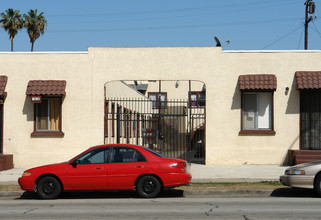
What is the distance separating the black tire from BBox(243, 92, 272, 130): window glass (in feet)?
33.5

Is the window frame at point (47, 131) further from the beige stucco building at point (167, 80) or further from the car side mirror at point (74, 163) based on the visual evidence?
the car side mirror at point (74, 163)

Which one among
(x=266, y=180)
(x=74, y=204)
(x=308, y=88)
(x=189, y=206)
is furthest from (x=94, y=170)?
(x=308, y=88)

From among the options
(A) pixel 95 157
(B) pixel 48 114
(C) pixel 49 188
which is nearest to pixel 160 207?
(A) pixel 95 157

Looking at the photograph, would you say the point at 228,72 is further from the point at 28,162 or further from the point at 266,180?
the point at 28,162

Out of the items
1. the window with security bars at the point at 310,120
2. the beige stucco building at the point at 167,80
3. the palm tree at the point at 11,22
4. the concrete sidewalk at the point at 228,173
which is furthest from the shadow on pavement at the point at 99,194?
the palm tree at the point at 11,22

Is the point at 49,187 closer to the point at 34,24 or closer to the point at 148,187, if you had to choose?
the point at 148,187

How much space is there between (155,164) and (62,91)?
30.0ft

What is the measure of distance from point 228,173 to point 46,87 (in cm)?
798

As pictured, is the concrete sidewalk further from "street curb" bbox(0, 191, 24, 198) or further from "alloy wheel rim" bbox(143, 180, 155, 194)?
"alloy wheel rim" bbox(143, 180, 155, 194)

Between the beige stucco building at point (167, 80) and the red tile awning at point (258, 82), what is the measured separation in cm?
28

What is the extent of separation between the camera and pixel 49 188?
43.5ft

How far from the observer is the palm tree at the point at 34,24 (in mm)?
52406

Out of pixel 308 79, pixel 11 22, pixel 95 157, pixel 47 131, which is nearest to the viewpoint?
pixel 95 157

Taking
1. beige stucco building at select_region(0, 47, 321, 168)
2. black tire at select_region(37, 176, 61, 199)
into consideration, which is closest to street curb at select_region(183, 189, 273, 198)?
black tire at select_region(37, 176, 61, 199)
